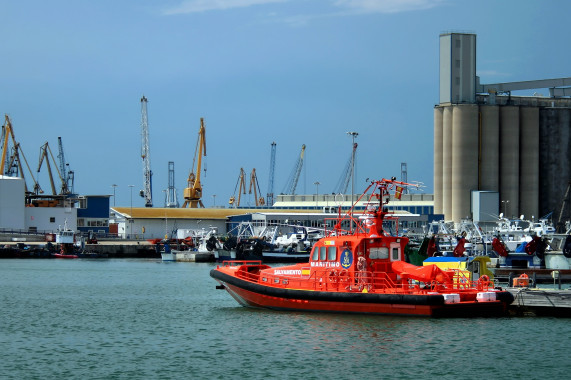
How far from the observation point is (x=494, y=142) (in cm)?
11181

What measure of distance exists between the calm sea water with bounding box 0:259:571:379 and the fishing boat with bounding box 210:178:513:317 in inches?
20.2

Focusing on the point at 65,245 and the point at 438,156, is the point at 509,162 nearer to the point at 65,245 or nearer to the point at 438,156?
the point at 438,156

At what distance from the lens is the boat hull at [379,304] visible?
1308 inches

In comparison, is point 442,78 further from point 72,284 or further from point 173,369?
point 173,369

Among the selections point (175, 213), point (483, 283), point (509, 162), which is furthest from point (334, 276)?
point (175, 213)

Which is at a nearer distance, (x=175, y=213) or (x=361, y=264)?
(x=361, y=264)

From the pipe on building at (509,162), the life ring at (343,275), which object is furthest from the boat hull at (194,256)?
the life ring at (343,275)

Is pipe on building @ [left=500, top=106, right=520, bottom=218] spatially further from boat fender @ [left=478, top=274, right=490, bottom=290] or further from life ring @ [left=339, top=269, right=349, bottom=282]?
life ring @ [left=339, top=269, right=349, bottom=282]

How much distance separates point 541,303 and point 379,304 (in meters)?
6.49

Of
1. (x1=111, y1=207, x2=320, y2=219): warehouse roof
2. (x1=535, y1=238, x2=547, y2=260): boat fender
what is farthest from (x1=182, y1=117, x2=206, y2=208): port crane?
(x1=535, y1=238, x2=547, y2=260): boat fender

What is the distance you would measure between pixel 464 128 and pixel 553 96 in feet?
57.1

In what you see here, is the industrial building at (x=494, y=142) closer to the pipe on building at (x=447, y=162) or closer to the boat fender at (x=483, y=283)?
the pipe on building at (x=447, y=162)

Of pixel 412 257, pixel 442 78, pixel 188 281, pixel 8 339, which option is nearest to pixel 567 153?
pixel 442 78

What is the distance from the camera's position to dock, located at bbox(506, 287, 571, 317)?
3547 centimetres
